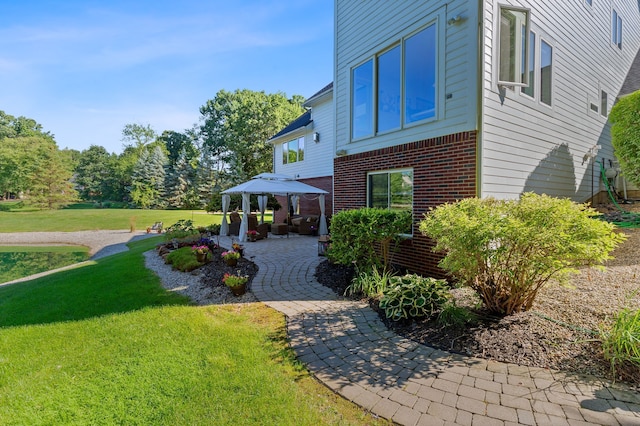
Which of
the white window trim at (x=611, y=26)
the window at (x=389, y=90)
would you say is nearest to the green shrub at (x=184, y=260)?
the window at (x=389, y=90)

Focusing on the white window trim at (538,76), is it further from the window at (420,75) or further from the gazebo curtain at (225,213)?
the gazebo curtain at (225,213)

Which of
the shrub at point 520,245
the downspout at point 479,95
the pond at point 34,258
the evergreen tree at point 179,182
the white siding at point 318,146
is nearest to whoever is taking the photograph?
the shrub at point 520,245

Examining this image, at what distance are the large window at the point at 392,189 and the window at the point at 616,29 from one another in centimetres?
1019

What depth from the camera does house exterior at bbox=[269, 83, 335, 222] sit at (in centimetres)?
1394

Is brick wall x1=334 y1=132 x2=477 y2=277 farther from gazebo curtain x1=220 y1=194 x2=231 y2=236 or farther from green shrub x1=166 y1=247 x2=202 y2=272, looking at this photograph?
gazebo curtain x1=220 y1=194 x2=231 y2=236

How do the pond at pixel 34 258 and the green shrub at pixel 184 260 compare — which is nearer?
the green shrub at pixel 184 260

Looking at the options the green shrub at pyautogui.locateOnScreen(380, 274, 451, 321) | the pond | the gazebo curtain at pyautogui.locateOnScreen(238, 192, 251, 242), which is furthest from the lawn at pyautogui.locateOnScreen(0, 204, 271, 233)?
the green shrub at pyautogui.locateOnScreen(380, 274, 451, 321)

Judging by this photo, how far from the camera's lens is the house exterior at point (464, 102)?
551cm

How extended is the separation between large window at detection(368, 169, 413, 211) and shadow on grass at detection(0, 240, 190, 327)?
493cm

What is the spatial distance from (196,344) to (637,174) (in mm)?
9839

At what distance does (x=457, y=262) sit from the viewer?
3773 millimetres

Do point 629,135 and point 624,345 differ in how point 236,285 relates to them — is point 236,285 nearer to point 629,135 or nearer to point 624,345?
point 624,345

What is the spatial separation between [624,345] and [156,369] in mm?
4721

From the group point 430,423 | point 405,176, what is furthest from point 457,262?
point 405,176
